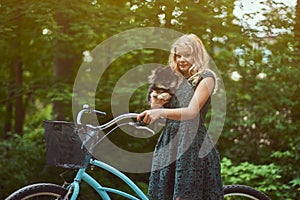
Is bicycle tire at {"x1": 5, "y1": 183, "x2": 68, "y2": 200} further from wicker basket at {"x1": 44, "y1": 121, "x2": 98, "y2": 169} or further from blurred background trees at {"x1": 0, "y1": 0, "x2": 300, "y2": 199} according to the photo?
blurred background trees at {"x1": 0, "y1": 0, "x2": 300, "y2": 199}

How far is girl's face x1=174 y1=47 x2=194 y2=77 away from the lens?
307cm

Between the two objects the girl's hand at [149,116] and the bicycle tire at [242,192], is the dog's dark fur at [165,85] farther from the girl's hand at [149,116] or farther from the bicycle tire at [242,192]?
the bicycle tire at [242,192]

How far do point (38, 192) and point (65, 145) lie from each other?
35cm

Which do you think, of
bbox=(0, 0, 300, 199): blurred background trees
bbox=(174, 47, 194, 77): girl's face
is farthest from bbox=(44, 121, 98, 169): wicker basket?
bbox=(0, 0, 300, 199): blurred background trees

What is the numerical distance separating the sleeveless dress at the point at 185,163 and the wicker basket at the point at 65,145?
0.47m

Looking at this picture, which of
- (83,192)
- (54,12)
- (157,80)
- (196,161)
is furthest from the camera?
(83,192)

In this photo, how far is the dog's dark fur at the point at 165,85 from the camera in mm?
3118

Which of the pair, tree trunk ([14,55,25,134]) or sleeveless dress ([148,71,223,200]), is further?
tree trunk ([14,55,25,134])

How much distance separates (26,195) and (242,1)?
3533 millimetres

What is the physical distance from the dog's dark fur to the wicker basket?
48 centimetres

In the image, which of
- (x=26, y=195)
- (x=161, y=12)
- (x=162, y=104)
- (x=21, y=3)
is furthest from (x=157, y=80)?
(x=21, y=3)

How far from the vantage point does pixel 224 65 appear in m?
6.25

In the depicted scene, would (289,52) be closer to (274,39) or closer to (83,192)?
(274,39)

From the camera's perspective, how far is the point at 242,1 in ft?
18.8
